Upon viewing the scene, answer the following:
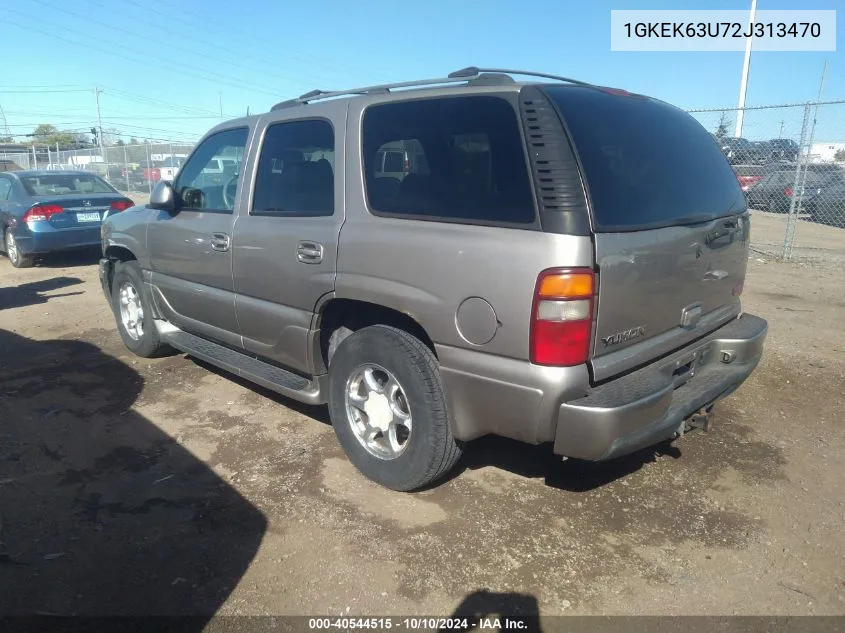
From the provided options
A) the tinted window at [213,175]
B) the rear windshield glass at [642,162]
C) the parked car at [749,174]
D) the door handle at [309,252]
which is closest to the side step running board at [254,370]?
the door handle at [309,252]

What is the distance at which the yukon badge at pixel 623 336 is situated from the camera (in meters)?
2.61

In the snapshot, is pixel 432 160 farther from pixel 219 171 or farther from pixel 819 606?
pixel 819 606

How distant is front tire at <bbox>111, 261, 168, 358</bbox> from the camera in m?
5.15

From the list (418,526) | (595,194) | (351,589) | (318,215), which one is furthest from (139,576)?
(595,194)

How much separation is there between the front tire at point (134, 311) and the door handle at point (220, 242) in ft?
4.29

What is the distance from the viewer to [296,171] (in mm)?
3709

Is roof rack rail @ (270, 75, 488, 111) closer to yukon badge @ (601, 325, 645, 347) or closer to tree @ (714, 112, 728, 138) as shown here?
yukon badge @ (601, 325, 645, 347)

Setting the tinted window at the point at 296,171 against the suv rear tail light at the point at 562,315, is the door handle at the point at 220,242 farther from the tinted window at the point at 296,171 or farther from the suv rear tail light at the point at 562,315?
the suv rear tail light at the point at 562,315

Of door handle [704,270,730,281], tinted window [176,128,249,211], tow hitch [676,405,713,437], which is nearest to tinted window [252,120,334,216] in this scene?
tinted window [176,128,249,211]

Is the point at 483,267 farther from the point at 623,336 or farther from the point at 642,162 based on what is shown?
the point at 642,162

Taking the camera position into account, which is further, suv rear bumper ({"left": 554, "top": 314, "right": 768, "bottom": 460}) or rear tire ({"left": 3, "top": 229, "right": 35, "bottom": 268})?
rear tire ({"left": 3, "top": 229, "right": 35, "bottom": 268})

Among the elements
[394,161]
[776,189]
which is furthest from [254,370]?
[776,189]

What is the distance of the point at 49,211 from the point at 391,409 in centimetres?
848

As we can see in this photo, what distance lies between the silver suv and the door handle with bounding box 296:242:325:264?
0.01 m
